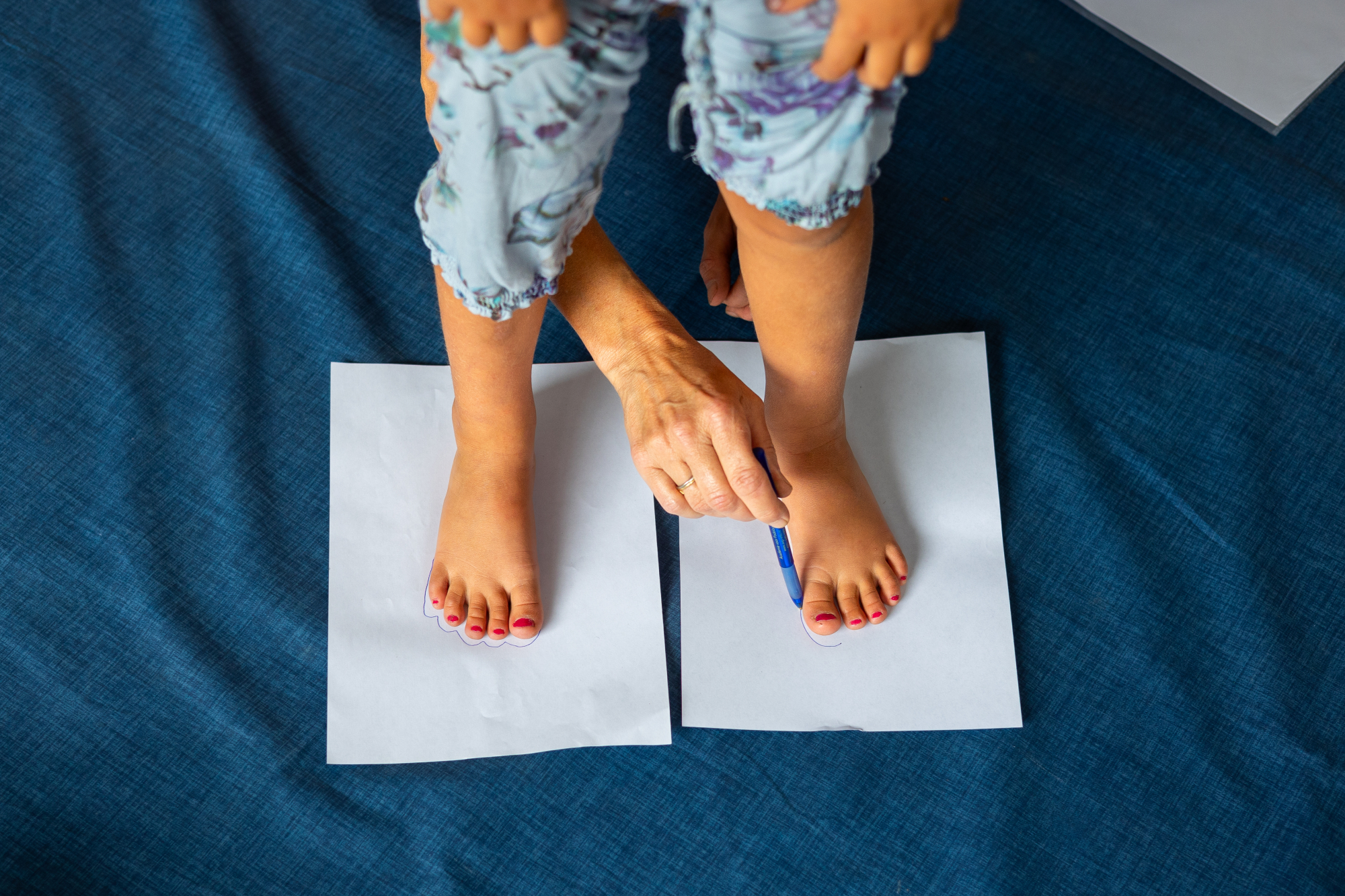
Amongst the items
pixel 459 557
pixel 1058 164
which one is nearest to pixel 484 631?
pixel 459 557

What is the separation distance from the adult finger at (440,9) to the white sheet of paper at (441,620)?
0.51 meters

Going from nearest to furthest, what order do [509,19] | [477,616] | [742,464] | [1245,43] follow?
Answer: [509,19], [742,464], [477,616], [1245,43]

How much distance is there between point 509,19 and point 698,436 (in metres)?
0.38

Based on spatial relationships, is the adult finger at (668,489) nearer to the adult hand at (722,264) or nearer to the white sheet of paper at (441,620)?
the white sheet of paper at (441,620)

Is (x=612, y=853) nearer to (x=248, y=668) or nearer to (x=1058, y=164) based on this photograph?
(x=248, y=668)

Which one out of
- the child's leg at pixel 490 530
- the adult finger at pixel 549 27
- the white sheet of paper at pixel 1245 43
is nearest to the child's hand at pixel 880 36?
the adult finger at pixel 549 27

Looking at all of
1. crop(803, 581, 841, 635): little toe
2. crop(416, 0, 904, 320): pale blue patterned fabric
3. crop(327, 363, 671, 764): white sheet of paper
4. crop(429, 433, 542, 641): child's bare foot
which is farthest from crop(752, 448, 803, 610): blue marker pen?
crop(416, 0, 904, 320): pale blue patterned fabric

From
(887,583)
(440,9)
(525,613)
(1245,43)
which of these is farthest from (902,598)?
(1245,43)

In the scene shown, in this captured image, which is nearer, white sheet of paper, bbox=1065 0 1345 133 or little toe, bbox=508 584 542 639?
little toe, bbox=508 584 542 639

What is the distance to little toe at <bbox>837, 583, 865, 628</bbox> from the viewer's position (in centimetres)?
91

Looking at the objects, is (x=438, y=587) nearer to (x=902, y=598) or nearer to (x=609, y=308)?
(x=609, y=308)

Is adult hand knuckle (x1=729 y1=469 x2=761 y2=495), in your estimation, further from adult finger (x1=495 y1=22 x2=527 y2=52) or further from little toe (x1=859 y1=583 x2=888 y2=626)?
adult finger (x1=495 y1=22 x2=527 y2=52)

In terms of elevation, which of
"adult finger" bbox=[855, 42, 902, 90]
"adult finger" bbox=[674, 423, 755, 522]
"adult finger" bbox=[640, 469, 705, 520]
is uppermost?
"adult finger" bbox=[855, 42, 902, 90]

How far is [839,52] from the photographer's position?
0.51m
